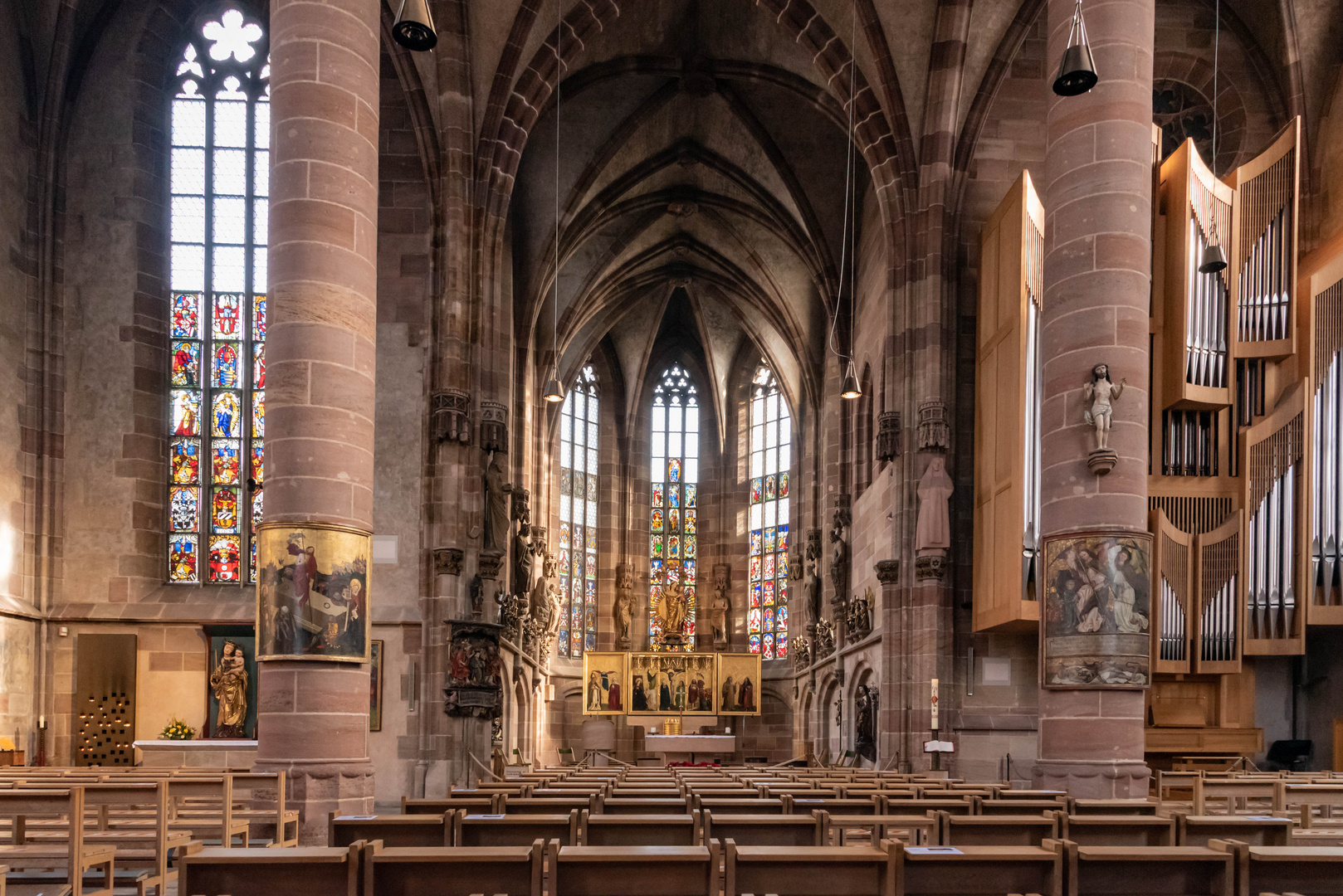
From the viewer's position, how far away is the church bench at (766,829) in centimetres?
704

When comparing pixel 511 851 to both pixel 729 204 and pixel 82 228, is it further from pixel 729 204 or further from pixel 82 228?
pixel 729 204

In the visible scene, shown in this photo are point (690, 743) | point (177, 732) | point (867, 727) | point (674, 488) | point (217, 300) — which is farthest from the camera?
point (674, 488)

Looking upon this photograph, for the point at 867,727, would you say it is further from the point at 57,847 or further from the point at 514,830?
the point at 514,830

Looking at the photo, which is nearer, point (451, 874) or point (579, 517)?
point (451, 874)

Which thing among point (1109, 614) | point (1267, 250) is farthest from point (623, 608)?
point (1109, 614)

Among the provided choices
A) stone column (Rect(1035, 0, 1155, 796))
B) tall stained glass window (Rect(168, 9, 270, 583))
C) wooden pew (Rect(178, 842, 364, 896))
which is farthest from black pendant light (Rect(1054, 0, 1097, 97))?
tall stained glass window (Rect(168, 9, 270, 583))

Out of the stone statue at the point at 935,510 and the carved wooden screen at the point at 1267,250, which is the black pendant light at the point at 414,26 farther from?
the carved wooden screen at the point at 1267,250

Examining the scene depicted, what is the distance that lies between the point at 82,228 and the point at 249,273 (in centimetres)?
301

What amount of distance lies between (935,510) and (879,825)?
14.6 metres

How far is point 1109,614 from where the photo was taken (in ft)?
40.2

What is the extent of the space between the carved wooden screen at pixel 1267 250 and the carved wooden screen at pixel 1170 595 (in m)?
3.05

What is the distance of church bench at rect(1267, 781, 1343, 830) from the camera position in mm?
10000

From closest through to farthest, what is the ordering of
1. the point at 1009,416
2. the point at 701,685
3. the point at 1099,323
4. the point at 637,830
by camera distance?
the point at 637,830 < the point at 1099,323 < the point at 1009,416 < the point at 701,685

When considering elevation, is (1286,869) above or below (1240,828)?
above
